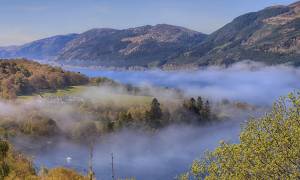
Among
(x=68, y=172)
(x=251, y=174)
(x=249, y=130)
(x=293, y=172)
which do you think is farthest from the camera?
(x=68, y=172)

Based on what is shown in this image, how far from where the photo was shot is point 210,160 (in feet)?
147

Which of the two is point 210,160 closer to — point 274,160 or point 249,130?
point 249,130

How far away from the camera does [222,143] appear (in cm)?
4334

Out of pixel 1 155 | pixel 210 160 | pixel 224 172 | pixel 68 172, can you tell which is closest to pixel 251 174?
pixel 224 172

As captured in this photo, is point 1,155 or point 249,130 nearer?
point 249,130

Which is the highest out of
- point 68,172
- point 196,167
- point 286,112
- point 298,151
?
point 286,112

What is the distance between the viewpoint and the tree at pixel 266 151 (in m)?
37.9

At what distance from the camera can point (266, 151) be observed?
39.3 m

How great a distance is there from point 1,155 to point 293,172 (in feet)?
163

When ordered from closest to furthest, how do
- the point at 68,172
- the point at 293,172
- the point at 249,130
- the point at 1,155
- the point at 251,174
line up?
the point at 293,172 < the point at 251,174 < the point at 249,130 < the point at 68,172 < the point at 1,155

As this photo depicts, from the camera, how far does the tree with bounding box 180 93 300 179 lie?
37.9 m

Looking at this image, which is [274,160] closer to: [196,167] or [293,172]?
[293,172]

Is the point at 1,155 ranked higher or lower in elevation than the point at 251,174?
lower

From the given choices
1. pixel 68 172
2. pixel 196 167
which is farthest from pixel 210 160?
pixel 68 172
